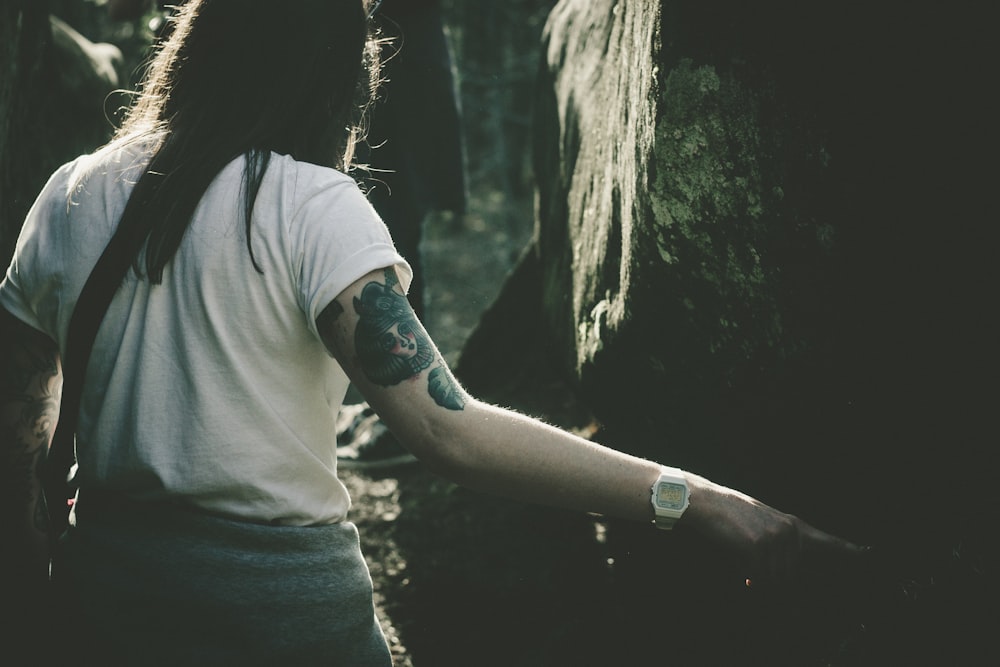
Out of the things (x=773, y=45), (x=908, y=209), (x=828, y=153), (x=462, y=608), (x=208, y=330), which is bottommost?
(x=462, y=608)

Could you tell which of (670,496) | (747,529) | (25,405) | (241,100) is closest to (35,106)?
(25,405)

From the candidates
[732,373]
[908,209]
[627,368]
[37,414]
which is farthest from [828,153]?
[37,414]

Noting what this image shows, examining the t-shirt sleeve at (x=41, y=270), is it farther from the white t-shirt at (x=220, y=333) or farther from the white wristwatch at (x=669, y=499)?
the white wristwatch at (x=669, y=499)

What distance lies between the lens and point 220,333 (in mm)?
1404

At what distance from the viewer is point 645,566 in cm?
242

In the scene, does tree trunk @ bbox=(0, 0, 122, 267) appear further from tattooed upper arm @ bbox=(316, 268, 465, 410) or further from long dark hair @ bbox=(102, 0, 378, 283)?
tattooed upper arm @ bbox=(316, 268, 465, 410)

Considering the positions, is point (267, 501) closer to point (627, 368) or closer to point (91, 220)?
point (91, 220)

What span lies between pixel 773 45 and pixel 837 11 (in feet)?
0.46

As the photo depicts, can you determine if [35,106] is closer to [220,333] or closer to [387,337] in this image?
[220,333]

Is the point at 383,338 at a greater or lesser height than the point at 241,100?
lesser

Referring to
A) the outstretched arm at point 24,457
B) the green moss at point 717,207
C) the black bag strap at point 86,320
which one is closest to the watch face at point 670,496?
the green moss at point 717,207

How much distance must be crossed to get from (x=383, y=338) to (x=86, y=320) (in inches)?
21.8

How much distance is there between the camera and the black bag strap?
1.42 meters

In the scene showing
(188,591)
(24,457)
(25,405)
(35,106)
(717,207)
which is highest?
(35,106)
